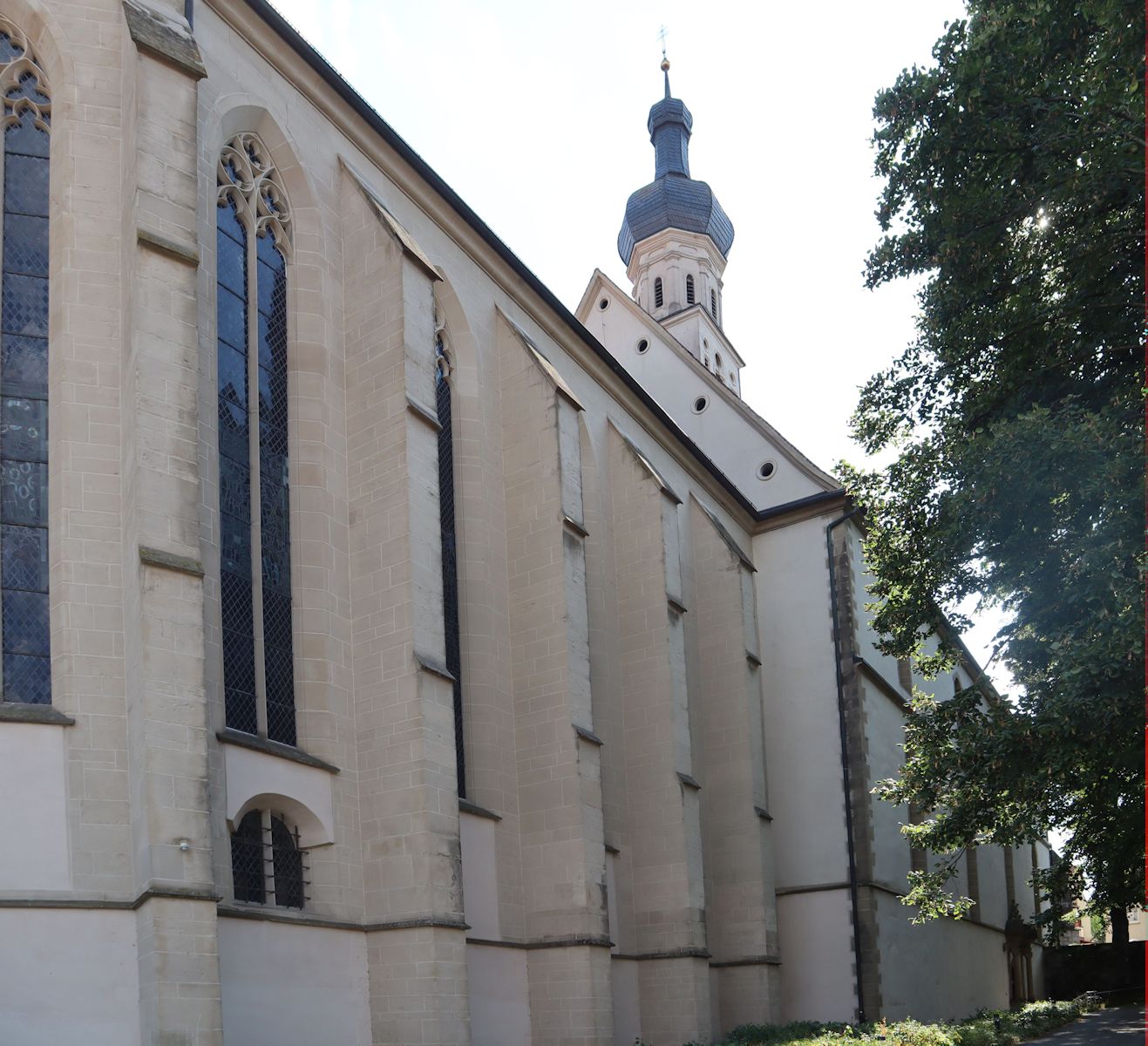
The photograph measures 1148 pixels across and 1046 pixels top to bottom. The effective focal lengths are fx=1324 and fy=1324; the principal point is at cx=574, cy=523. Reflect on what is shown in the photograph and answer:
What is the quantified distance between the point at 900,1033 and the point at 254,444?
39.2 feet

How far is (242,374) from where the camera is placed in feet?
51.1

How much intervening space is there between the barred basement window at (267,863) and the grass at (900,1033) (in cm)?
650

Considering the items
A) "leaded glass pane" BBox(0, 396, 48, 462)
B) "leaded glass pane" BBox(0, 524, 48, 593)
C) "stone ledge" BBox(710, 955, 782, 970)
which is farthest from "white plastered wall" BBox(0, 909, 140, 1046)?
"stone ledge" BBox(710, 955, 782, 970)

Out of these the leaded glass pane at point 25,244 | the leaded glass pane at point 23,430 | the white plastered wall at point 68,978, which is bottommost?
the white plastered wall at point 68,978

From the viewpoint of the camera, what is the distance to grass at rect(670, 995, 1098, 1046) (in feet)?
59.2

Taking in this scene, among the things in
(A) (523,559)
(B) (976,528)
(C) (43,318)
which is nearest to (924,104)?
(B) (976,528)

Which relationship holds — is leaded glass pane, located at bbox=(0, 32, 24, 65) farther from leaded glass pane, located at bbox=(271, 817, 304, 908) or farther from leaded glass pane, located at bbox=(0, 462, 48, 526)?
leaded glass pane, located at bbox=(271, 817, 304, 908)

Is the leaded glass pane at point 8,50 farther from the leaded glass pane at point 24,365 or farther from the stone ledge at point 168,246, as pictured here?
the leaded glass pane at point 24,365

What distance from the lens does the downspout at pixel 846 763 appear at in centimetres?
2616

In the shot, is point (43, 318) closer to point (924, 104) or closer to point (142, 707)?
point (142, 707)

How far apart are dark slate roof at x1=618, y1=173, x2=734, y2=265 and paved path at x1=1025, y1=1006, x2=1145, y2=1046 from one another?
26.4 meters

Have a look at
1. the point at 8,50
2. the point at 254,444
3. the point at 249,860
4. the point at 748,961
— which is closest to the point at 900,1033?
the point at 748,961

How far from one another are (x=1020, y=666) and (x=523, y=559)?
7189 mm

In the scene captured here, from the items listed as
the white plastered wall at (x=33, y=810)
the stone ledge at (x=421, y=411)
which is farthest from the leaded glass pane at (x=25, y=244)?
the white plastered wall at (x=33, y=810)
